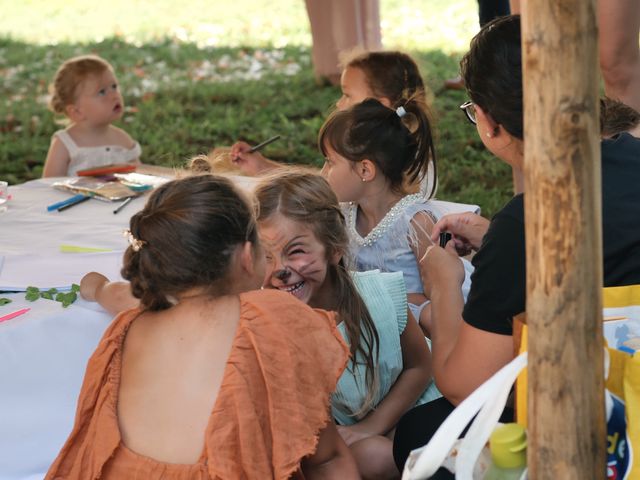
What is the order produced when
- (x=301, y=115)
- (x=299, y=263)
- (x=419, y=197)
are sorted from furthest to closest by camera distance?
1. (x=301, y=115)
2. (x=419, y=197)
3. (x=299, y=263)

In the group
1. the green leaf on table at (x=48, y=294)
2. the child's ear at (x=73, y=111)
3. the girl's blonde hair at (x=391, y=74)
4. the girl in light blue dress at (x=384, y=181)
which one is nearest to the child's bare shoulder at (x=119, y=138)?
the child's ear at (x=73, y=111)

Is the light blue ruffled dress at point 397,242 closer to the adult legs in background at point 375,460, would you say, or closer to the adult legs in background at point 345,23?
the adult legs in background at point 375,460

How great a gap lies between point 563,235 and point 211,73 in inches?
279

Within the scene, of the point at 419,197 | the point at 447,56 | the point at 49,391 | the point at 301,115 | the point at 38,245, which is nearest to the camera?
the point at 49,391

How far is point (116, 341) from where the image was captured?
1.85 meters

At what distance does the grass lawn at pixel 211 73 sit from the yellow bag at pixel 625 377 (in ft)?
8.87

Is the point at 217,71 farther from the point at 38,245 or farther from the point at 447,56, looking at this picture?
the point at 38,245

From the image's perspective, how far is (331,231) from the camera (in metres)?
2.45

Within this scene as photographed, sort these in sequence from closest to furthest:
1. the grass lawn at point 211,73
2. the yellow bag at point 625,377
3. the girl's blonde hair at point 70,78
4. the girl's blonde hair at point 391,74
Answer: the yellow bag at point 625,377, the girl's blonde hair at point 391,74, the girl's blonde hair at point 70,78, the grass lawn at point 211,73

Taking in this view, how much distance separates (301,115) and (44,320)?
15.6 ft

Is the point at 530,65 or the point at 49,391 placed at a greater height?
the point at 530,65

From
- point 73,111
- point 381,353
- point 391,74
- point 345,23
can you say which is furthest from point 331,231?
point 345,23

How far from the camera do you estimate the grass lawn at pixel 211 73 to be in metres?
6.04

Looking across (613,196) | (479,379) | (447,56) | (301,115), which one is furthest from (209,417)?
(447,56)
